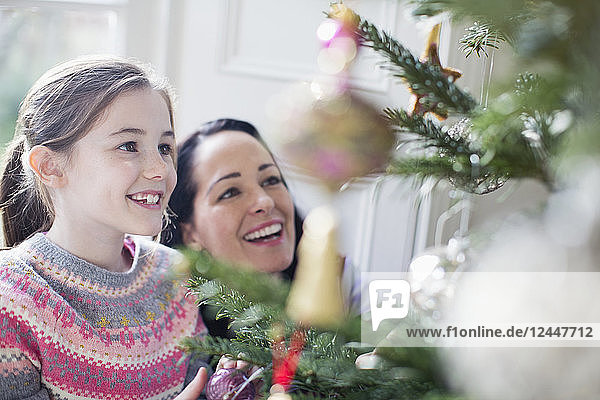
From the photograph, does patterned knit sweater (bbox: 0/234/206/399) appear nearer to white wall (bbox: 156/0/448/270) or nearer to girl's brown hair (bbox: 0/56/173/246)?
girl's brown hair (bbox: 0/56/173/246)

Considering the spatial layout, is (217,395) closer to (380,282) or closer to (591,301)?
(380,282)

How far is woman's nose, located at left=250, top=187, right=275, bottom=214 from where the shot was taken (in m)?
1.14

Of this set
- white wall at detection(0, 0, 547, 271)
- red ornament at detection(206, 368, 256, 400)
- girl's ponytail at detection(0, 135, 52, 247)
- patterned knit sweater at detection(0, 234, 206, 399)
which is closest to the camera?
red ornament at detection(206, 368, 256, 400)

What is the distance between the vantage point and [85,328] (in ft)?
2.92

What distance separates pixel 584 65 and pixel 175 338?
2.64 ft

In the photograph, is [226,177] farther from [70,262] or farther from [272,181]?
[70,262]

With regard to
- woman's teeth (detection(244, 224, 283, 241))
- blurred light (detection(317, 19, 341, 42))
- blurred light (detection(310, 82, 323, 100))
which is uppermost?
blurred light (detection(317, 19, 341, 42))

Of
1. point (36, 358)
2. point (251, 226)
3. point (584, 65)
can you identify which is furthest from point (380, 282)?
point (251, 226)

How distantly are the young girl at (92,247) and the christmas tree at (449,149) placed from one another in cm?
43

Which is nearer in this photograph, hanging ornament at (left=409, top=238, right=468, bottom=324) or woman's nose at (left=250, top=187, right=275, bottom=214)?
hanging ornament at (left=409, top=238, right=468, bottom=324)

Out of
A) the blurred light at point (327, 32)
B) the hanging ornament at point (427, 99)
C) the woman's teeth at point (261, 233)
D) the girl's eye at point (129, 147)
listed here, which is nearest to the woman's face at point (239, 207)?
the woman's teeth at point (261, 233)

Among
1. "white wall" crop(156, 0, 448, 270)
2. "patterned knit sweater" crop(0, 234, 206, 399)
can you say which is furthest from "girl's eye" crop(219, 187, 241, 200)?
"white wall" crop(156, 0, 448, 270)

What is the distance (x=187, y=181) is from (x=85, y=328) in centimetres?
39

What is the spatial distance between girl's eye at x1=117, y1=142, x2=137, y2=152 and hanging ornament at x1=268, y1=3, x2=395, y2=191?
595mm
